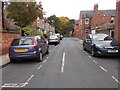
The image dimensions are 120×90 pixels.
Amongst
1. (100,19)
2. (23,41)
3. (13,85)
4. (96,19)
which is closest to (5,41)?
(23,41)

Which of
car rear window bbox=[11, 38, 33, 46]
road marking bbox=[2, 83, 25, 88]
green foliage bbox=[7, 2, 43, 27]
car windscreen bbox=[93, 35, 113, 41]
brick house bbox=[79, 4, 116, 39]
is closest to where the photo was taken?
road marking bbox=[2, 83, 25, 88]

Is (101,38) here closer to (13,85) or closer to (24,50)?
(24,50)

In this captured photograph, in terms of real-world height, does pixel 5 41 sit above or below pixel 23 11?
below

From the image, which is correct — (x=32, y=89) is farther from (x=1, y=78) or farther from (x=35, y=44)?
(x=35, y=44)

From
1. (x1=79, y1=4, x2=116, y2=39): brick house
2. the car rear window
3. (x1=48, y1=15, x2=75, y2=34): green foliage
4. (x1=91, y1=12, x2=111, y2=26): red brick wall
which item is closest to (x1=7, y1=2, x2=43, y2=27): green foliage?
the car rear window

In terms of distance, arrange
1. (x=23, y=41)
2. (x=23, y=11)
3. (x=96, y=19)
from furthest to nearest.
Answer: (x=96, y=19), (x=23, y=11), (x=23, y=41)

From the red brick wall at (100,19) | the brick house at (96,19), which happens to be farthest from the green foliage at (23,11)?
the red brick wall at (100,19)

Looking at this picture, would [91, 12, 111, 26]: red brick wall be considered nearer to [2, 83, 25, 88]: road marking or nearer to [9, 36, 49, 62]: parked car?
[9, 36, 49, 62]: parked car

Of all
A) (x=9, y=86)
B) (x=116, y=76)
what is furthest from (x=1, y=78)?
(x=116, y=76)

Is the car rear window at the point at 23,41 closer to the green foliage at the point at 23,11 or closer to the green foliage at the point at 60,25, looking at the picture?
the green foliage at the point at 23,11

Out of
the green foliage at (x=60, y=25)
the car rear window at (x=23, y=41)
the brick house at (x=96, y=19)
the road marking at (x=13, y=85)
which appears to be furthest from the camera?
the green foliage at (x=60, y=25)

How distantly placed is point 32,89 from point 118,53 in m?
6.45

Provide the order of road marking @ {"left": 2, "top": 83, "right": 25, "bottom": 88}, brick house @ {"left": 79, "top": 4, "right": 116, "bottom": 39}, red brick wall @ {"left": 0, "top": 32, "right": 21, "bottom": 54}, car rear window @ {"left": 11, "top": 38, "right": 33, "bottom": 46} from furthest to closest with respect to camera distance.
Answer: brick house @ {"left": 79, "top": 4, "right": 116, "bottom": 39}
red brick wall @ {"left": 0, "top": 32, "right": 21, "bottom": 54}
car rear window @ {"left": 11, "top": 38, "right": 33, "bottom": 46}
road marking @ {"left": 2, "top": 83, "right": 25, "bottom": 88}

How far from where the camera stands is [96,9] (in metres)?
44.7
